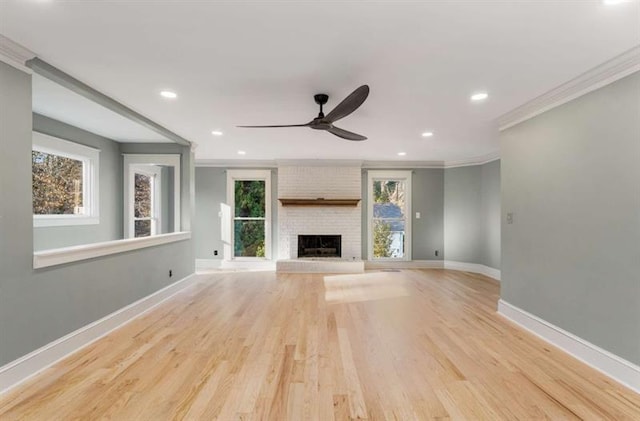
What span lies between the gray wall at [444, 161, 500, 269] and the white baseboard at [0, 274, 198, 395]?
5806 mm

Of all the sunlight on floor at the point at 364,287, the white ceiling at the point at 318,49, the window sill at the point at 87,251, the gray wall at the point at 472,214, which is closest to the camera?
the white ceiling at the point at 318,49

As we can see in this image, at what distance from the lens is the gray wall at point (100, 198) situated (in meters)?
3.83

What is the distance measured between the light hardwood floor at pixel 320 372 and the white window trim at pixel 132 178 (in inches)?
72.9

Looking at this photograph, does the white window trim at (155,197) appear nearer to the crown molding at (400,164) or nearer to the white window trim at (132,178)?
the white window trim at (132,178)

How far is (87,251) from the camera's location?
113 inches

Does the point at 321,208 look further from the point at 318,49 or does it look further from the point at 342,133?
the point at 318,49

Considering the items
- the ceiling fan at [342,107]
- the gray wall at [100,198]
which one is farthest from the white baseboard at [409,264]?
the gray wall at [100,198]

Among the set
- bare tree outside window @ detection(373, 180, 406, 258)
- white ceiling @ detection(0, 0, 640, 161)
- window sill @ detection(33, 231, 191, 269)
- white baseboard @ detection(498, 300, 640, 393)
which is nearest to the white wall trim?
bare tree outside window @ detection(373, 180, 406, 258)

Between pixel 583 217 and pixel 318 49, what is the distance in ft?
8.50

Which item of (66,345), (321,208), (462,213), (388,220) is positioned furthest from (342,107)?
(462,213)

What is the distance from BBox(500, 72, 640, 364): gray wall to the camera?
2213 millimetres

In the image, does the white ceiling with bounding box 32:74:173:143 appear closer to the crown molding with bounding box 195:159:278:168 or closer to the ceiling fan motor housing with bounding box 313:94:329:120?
the crown molding with bounding box 195:159:278:168

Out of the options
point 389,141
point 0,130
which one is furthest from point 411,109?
point 0,130

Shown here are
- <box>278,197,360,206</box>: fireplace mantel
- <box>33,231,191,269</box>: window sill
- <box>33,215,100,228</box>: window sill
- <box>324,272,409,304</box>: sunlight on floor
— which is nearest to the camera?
<box>33,231,191,269</box>: window sill
